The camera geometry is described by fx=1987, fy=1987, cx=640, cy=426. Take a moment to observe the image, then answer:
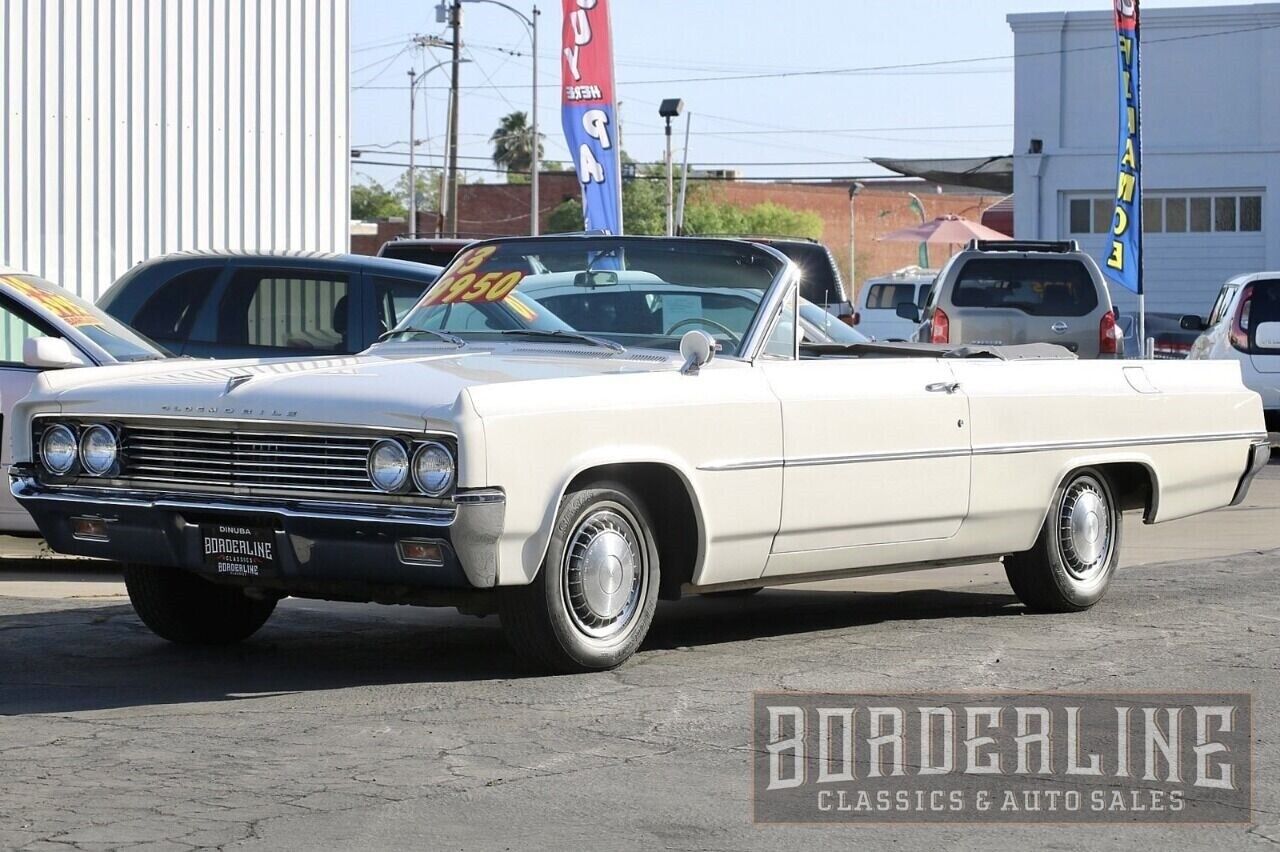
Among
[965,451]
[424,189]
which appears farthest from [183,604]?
[424,189]

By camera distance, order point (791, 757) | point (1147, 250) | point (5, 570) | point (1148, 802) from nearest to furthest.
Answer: point (1148, 802) → point (791, 757) → point (5, 570) → point (1147, 250)

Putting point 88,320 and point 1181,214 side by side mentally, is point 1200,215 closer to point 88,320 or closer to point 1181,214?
point 1181,214

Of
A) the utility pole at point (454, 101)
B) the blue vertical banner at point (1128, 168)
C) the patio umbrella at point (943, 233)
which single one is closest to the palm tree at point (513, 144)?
the utility pole at point (454, 101)

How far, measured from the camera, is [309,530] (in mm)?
6473

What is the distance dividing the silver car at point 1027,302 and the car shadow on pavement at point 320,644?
865 cm

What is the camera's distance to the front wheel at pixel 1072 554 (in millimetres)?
8703

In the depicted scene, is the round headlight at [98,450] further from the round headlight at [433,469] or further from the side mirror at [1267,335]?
the side mirror at [1267,335]

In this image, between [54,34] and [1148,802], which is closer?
[1148,802]

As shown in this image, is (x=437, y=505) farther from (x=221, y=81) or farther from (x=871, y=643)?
(x=221, y=81)

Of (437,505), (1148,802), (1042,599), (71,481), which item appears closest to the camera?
(1148,802)

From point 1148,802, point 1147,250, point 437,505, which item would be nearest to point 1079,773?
point 1148,802

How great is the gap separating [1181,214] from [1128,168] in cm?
1237

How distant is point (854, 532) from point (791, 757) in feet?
6.87

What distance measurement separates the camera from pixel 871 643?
7844mm
